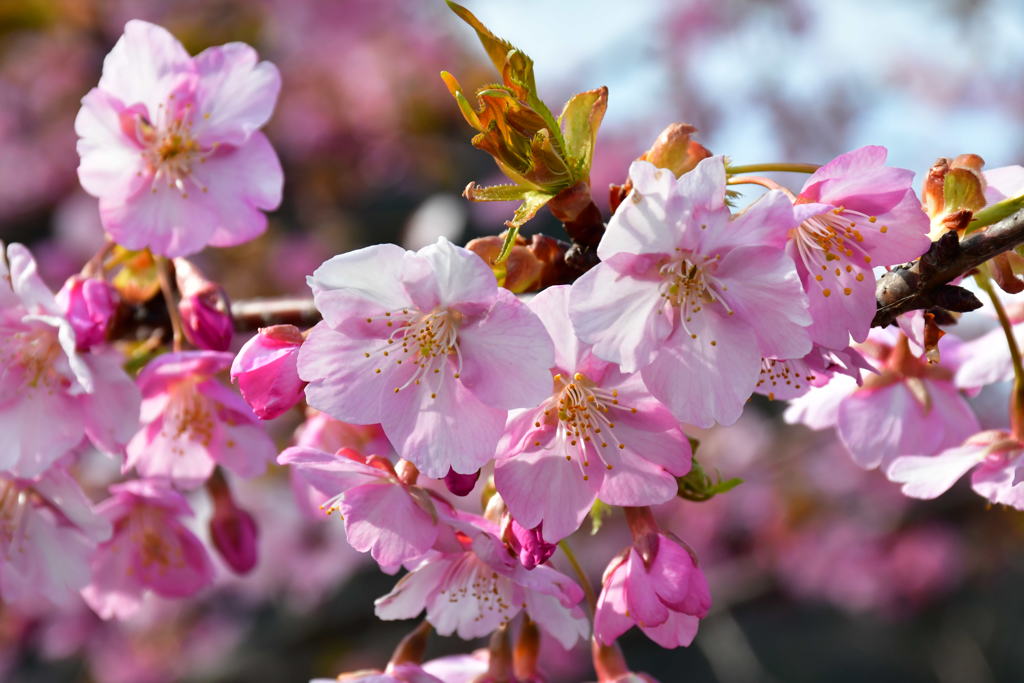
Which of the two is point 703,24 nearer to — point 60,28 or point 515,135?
point 60,28

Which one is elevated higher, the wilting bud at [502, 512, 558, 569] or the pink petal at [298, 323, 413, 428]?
the pink petal at [298, 323, 413, 428]

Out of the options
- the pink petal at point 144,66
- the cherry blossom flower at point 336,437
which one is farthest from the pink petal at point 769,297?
the pink petal at point 144,66

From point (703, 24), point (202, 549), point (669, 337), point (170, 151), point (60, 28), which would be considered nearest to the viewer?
point (669, 337)

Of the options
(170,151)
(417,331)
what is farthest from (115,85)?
(417,331)

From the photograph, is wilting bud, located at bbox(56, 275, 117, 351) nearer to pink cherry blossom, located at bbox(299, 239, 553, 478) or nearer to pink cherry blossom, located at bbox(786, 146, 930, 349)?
pink cherry blossom, located at bbox(299, 239, 553, 478)

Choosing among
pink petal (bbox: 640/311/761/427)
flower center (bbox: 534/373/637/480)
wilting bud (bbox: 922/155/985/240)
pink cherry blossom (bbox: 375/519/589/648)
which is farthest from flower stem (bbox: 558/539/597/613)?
wilting bud (bbox: 922/155/985/240)

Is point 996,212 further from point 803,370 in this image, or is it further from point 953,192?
point 803,370
